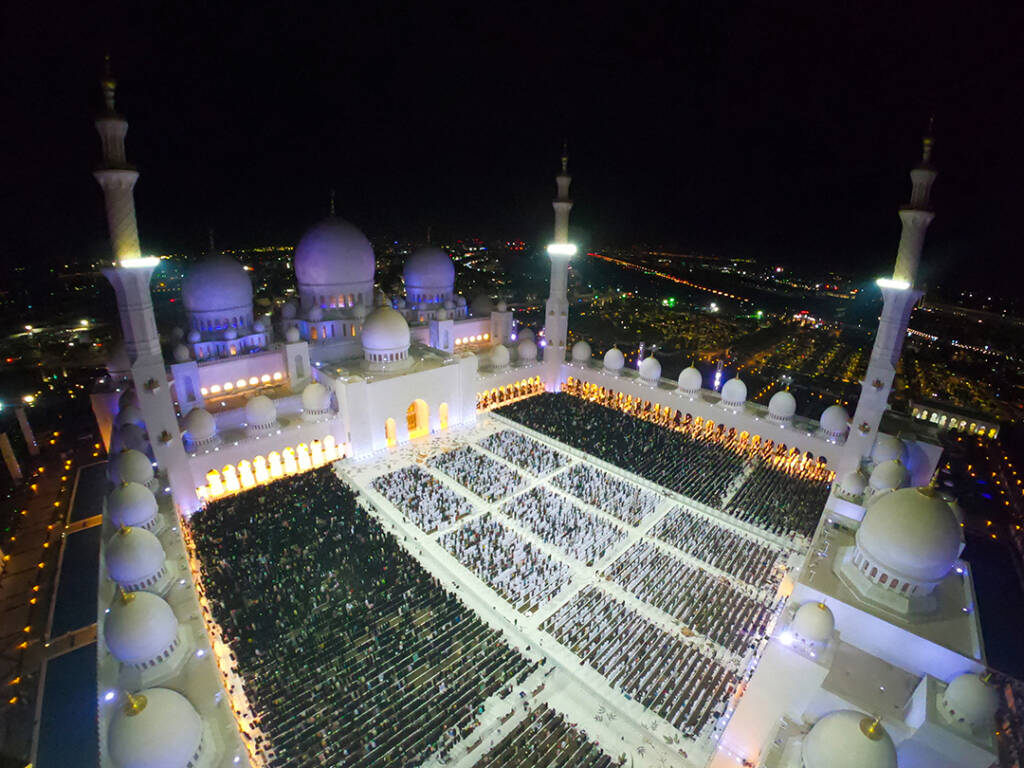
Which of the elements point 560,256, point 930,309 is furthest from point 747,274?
point 560,256

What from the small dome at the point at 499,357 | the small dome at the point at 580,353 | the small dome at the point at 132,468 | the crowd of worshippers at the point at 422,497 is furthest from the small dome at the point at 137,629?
the small dome at the point at 580,353

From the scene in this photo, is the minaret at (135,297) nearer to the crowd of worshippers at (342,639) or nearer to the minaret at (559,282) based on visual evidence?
the crowd of worshippers at (342,639)

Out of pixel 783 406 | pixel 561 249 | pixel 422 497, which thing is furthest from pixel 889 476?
pixel 561 249

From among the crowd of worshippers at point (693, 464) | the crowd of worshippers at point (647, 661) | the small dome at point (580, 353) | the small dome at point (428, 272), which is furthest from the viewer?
the small dome at point (428, 272)

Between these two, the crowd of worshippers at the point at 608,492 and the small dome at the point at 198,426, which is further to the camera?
the small dome at the point at 198,426

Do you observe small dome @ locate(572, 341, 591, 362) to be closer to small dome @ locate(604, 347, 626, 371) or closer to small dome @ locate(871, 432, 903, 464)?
small dome @ locate(604, 347, 626, 371)

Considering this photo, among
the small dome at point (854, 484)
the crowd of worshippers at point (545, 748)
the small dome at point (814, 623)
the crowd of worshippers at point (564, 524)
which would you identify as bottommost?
the crowd of worshippers at point (545, 748)

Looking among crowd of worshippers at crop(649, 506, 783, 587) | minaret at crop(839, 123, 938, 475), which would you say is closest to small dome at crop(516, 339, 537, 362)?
crowd of worshippers at crop(649, 506, 783, 587)
